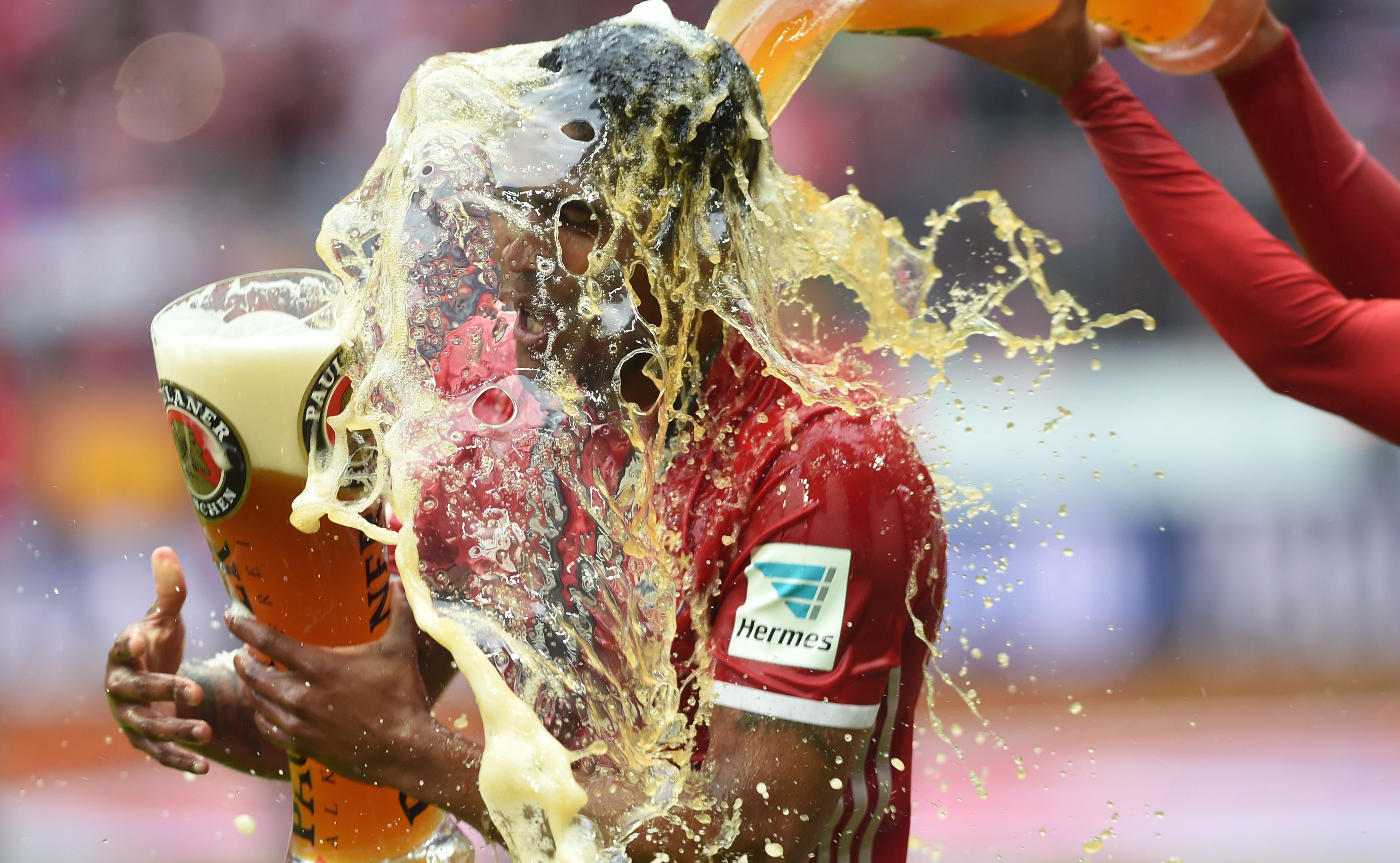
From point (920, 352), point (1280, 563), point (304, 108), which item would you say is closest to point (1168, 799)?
point (1280, 563)

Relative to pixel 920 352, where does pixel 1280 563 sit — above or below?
below

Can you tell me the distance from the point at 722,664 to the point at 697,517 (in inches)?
7.5

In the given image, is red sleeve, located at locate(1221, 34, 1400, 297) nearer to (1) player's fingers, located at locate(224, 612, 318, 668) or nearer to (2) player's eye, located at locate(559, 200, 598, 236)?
(2) player's eye, located at locate(559, 200, 598, 236)

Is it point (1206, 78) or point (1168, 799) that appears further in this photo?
point (1206, 78)

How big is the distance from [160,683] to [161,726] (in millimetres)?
64

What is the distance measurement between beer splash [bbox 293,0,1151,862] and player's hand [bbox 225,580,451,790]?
0.34ft

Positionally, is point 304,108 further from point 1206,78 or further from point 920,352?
point 920,352

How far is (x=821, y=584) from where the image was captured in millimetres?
1424

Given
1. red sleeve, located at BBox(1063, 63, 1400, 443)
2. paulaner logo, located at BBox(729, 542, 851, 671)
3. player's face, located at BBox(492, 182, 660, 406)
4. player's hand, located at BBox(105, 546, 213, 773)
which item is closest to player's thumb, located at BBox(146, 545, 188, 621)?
player's hand, located at BBox(105, 546, 213, 773)

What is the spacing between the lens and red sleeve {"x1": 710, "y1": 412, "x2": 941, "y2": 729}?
4.67 feet

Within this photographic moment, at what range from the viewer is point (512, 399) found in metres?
1.65

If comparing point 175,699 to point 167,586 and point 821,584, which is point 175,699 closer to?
point 167,586

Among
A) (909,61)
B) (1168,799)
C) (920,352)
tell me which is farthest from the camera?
(909,61)

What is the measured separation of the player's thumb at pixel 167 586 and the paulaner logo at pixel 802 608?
2.87ft
